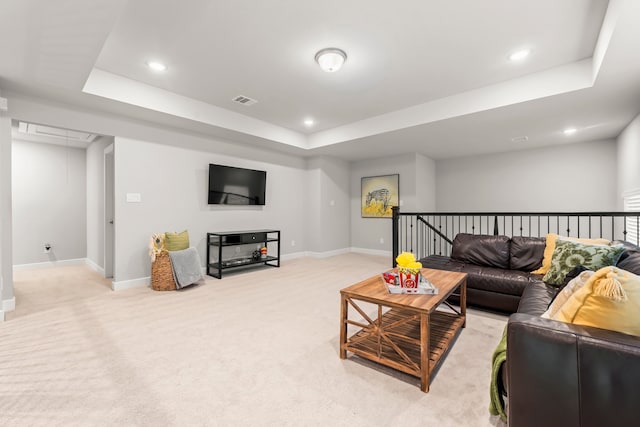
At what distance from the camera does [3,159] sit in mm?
2982

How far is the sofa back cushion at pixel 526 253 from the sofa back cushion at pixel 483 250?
67 mm

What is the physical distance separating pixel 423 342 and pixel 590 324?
2.66 feet

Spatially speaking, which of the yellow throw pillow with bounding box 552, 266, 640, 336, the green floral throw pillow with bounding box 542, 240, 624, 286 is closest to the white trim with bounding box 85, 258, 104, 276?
the yellow throw pillow with bounding box 552, 266, 640, 336

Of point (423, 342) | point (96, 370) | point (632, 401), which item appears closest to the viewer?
A: point (632, 401)

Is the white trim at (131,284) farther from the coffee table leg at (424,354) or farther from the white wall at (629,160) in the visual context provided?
the white wall at (629,160)

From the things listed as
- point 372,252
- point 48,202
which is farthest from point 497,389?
point 48,202

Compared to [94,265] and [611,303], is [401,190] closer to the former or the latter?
[611,303]

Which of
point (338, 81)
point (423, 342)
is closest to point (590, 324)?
point (423, 342)

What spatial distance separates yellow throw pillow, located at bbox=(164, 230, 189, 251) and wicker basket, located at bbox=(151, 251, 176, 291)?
191mm

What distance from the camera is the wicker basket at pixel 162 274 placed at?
151 inches

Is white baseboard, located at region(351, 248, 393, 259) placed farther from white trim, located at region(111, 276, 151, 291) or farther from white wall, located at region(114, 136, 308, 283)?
white trim, located at region(111, 276, 151, 291)

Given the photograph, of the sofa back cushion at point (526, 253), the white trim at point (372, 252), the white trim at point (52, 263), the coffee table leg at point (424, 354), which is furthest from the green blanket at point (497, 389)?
the white trim at point (52, 263)

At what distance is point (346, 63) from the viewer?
10.3 feet

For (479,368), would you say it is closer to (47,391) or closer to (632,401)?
(632,401)
